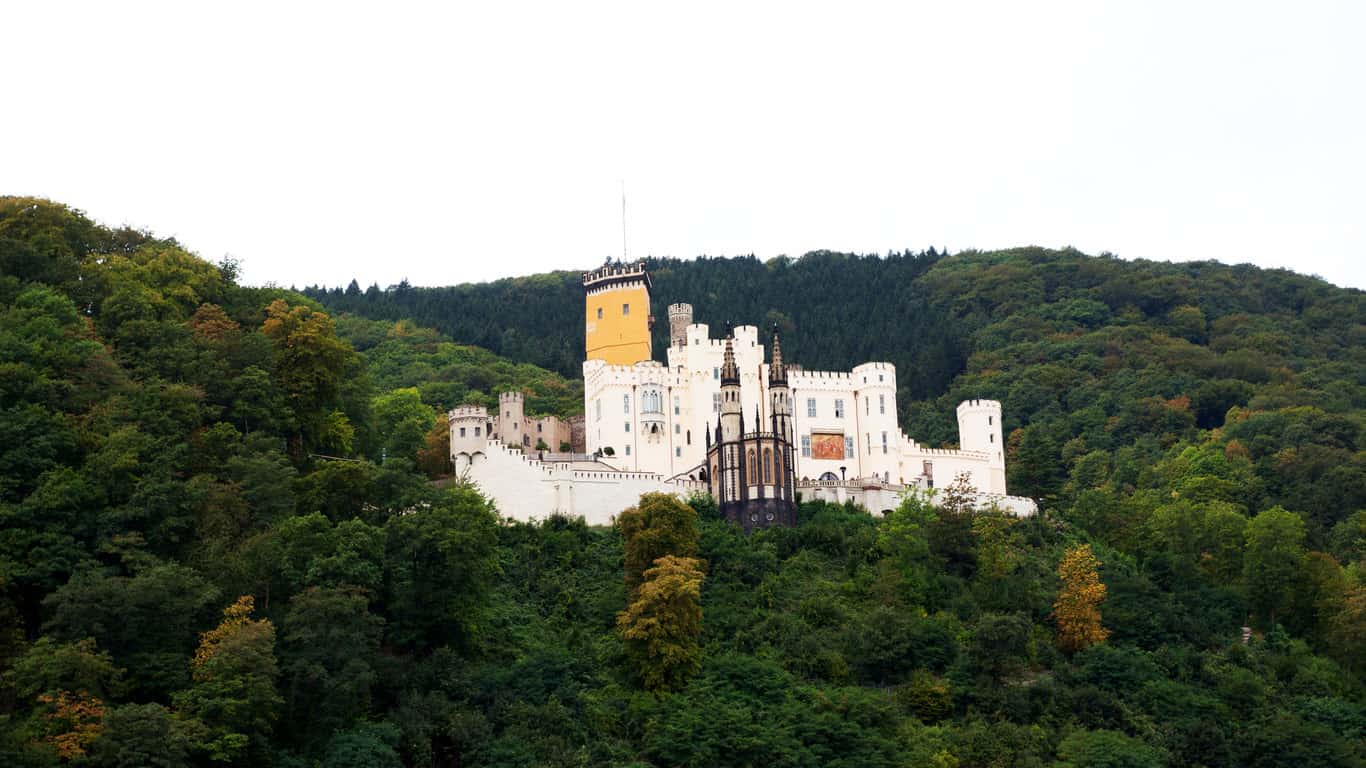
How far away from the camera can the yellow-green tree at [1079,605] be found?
6831cm

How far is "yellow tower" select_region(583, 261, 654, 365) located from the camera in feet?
275

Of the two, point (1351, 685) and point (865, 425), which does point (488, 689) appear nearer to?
point (865, 425)

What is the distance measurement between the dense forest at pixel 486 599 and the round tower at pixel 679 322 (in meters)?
11.1

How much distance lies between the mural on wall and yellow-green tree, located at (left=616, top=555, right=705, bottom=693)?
1686cm

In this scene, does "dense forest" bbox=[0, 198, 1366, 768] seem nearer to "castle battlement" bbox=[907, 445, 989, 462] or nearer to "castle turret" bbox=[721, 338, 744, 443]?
"castle turret" bbox=[721, 338, 744, 443]

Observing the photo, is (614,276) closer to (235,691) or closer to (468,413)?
(468,413)

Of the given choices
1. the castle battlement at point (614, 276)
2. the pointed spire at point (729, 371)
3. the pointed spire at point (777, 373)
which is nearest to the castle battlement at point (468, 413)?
the pointed spire at point (729, 371)

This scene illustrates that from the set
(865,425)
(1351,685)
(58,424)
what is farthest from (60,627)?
(1351,685)

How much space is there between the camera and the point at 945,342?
122 meters

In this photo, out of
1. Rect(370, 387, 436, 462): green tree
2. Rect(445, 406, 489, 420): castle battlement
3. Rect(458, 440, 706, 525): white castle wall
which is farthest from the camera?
Rect(370, 387, 436, 462): green tree

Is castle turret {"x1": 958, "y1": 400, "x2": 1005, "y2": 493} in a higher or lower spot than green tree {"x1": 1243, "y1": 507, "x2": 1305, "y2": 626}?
higher

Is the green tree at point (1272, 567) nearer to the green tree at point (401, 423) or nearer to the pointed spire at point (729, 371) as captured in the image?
the pointed spire at point (729, 371)

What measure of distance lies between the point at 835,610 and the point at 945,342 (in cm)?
5712

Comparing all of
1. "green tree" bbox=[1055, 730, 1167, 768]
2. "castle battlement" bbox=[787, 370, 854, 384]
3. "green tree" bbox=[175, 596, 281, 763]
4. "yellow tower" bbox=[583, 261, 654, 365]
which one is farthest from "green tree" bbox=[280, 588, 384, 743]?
"yellow tower" bbox=[583, 261, 654, 365]
